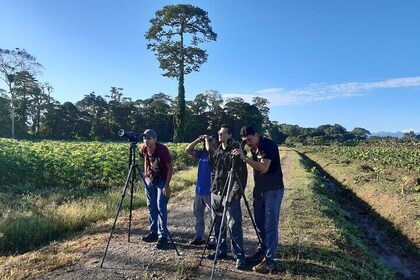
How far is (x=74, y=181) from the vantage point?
12.6m

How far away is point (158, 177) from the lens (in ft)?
18.9

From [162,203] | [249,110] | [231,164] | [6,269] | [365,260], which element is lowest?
[365,260]

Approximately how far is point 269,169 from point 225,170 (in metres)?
0.63

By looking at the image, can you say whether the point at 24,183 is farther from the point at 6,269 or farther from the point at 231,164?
the point at 231,164

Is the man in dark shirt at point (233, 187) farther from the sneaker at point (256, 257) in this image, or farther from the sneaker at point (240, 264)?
the sneaker at point (256, 257)

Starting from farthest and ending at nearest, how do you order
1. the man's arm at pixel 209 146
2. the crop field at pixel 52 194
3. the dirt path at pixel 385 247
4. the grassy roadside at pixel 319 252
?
the dirt path at pixel 385 247, the crop field at pixel 52 194, the man's arm at pixel 209 146, the grassy roadside at pixel 319 252

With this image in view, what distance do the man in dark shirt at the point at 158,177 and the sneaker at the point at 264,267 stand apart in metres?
1.69

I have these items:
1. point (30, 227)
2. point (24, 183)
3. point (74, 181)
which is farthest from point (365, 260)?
point (24, 183)

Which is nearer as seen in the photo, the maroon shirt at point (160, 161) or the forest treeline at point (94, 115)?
the maroon shirt at point (160, 161)

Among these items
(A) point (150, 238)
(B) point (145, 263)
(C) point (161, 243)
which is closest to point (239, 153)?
(B) point (145, 263)

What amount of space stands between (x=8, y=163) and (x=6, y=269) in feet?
26.7

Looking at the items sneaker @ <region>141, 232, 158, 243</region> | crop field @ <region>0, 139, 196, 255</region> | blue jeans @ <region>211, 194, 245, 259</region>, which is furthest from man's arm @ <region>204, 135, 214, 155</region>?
crop field @ <region>0, 139, 196, 255</region>

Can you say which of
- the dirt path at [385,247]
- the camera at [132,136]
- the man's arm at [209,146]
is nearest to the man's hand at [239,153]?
the man's arm at [209,146]

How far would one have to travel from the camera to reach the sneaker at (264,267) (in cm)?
488
